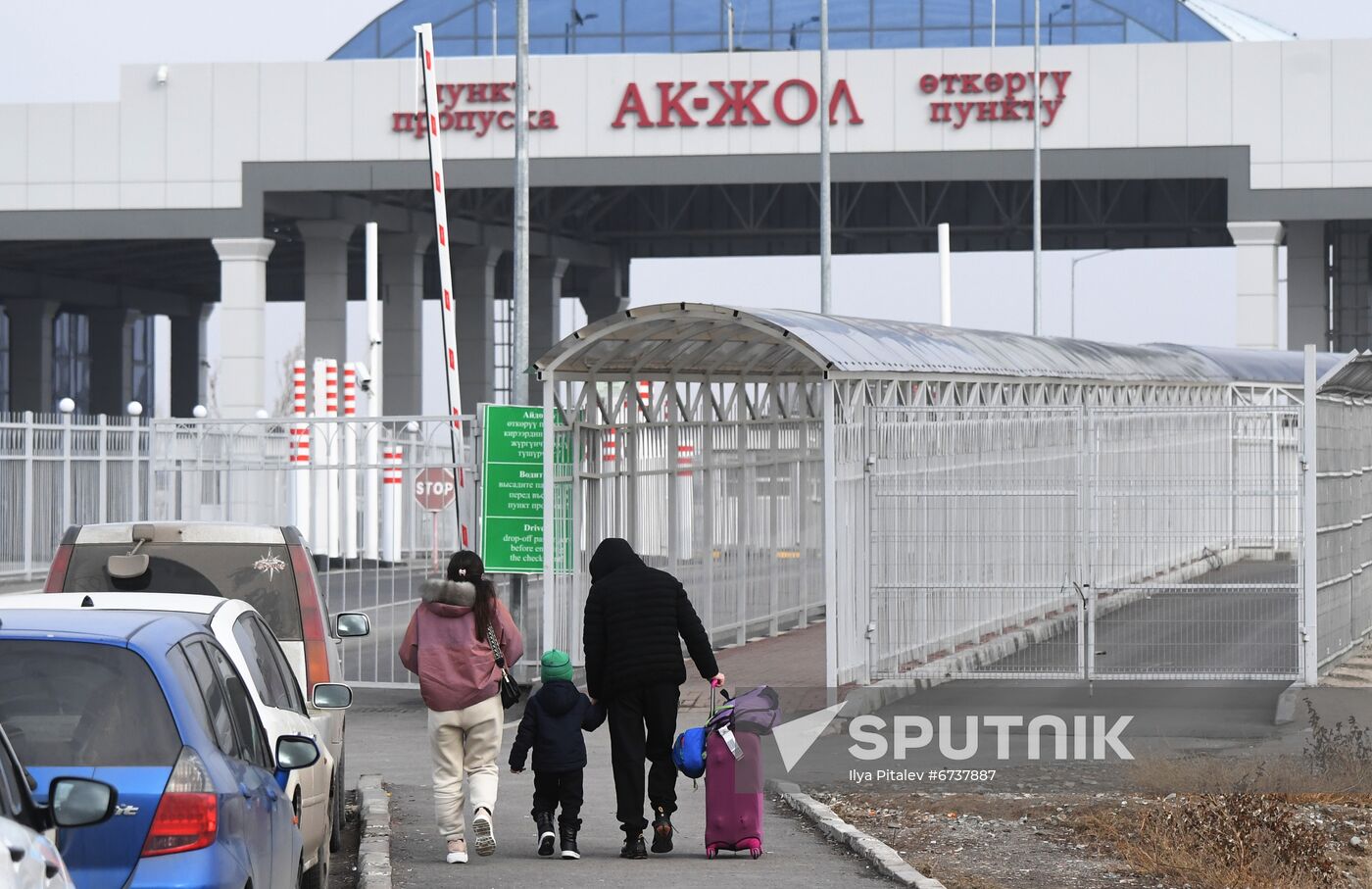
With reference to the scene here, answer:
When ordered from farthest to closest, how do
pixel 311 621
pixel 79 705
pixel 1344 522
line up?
1. pixel 1344 522
2. pixel 311 621
3. pixel 79 705

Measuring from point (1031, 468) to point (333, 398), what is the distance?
20.2 m

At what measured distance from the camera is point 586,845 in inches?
428

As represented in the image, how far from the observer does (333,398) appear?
37250 mm

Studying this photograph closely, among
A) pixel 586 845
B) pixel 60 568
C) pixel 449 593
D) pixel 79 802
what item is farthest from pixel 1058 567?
pixel 79 802

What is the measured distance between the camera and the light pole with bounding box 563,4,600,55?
53500 millimetres

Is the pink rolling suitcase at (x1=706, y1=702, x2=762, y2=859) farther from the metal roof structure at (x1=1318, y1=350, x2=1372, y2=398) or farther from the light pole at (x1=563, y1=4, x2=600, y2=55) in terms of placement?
the light pole at (x1=563, y1=4, x2=600, y2=55)

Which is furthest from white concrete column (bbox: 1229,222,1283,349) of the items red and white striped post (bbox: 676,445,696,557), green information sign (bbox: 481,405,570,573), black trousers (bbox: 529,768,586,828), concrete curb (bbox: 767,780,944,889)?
black trousers (bbox: 529,768,586,828)

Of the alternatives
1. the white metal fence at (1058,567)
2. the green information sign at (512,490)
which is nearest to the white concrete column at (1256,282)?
the white metal fence at (1058,567)

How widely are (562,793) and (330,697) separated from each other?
172 centimetres

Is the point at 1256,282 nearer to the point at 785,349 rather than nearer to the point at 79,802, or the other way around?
the point at 785,349

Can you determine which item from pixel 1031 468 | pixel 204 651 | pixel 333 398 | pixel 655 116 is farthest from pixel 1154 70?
pixel 204 651

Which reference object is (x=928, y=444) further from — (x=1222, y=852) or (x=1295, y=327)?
(x=1295, y=327)

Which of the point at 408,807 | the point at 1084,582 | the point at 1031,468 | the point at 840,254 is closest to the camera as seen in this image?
the point at 408,807

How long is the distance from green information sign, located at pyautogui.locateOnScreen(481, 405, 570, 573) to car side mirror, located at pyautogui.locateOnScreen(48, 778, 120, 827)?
11.2 m
